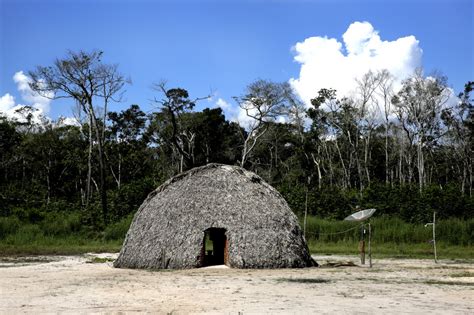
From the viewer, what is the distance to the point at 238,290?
1217cm

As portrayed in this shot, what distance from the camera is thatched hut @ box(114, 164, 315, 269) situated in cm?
1650

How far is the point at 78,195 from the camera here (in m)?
54.1

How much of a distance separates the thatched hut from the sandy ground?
0.64m

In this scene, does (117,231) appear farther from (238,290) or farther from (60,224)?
(238,290)

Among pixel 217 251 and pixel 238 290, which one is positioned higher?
pixel 217 251

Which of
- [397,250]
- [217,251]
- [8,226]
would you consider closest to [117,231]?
[8,226]

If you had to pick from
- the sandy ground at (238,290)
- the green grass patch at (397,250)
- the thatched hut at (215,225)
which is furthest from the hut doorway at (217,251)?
the green grass patch at (397,250)

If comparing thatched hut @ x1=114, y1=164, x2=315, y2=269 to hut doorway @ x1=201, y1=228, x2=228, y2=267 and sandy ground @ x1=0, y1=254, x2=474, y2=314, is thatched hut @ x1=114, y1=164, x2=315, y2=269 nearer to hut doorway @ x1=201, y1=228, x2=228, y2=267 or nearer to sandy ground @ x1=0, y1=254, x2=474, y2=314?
hut doorway @ x1=201, y1=228, x2=228, y2=267

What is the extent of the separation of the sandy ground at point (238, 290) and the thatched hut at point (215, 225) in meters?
0.64

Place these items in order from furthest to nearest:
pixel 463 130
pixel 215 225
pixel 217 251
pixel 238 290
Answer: pixel 463 130, pixel 217 251, pixel 215 225, pixel 238 290

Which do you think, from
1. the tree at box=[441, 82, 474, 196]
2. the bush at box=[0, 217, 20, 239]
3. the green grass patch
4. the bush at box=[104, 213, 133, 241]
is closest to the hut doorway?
the green grass patch

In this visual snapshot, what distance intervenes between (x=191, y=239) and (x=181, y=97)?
111 feet

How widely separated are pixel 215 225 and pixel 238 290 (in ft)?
15.2

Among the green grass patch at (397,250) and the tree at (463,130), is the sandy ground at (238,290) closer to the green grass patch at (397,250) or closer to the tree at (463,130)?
the green grass patch at (397,250)
